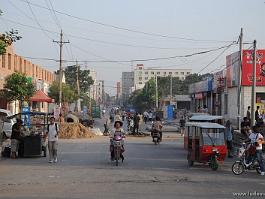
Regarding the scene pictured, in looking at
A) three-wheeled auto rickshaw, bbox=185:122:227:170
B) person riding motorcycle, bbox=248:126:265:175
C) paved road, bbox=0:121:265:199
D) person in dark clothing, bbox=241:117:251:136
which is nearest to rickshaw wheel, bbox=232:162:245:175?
paved road, bbox=0:121:265:199

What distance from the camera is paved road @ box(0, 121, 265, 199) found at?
12.7 m

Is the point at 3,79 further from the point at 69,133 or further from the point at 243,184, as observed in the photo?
the point at 243,184

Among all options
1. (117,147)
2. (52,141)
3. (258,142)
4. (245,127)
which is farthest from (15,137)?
(258,142)

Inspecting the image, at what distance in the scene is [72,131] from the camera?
40.9 metres

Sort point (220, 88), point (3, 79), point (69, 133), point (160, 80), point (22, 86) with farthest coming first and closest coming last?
1. point (160, 80)
2. point (220, 88)
3. point (3, 79)
4. point (22, 86)
5. point (69, 133)

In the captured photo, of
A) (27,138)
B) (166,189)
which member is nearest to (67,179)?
(166,189)

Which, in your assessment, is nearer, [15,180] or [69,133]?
[15,180]

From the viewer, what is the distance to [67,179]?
50.6 feet

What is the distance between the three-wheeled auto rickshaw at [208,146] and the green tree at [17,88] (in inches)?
1074

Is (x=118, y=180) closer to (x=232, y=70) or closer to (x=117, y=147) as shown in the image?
(x=117, y=147)

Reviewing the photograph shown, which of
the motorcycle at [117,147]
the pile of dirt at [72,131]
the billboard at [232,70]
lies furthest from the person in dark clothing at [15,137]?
the billboard at [232,70]

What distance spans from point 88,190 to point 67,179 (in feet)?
8.06

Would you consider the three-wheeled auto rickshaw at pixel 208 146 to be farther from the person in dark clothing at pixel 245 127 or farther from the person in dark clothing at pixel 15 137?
the person in dark clothing at pixel 15 137

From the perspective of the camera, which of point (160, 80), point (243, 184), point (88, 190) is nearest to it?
point (88, 190)
